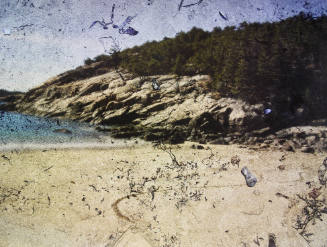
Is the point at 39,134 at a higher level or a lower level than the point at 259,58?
lower

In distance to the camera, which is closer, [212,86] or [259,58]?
[259,58]

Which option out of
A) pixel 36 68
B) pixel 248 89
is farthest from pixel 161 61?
pixel 36 68

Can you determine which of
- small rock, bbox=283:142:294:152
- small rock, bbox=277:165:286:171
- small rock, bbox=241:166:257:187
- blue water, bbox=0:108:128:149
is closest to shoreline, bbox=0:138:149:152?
blue water, bbox=0:108:128:149

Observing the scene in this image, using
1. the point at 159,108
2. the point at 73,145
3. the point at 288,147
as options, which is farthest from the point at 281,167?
the point at 73,145

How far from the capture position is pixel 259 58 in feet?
13.9

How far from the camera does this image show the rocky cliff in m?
4.36

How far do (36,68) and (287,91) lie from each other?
5.13m

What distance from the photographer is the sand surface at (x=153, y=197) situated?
3.23 m

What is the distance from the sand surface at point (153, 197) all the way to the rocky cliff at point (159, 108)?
390mm

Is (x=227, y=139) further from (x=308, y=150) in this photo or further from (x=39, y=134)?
(x=39, y=134)

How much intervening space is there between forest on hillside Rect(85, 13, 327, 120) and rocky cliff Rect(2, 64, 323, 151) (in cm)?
26

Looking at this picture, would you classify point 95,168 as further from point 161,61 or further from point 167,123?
point 161,61

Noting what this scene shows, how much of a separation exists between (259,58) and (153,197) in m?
3.37

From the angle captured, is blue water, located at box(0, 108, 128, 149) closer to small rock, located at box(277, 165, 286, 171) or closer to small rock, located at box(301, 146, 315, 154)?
small rock, located at box(277, 165, 286, 171)
